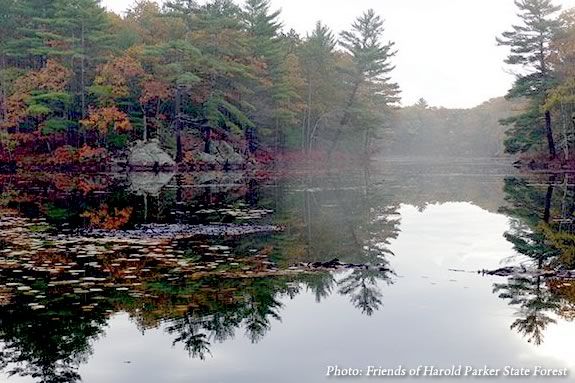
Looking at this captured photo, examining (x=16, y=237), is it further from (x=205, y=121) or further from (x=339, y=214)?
(x=205, y=121)

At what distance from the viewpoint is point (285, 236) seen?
12.7 m

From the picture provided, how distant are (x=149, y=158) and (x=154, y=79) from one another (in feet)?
19.9

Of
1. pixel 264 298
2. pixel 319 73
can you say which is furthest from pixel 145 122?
pixel 264 298

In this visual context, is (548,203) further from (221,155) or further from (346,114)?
(346,114)

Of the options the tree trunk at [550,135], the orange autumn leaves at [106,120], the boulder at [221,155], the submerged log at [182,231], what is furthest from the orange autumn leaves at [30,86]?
the tree trunk at [550,135]

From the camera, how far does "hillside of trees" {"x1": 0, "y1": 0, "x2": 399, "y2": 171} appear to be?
37781mm

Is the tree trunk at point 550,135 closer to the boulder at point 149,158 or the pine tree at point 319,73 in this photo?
the pine tree at point 319,73

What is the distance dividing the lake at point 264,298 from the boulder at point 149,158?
2298cm

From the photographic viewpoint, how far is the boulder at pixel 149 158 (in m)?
38.6

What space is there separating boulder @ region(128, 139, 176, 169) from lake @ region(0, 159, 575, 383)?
75.4ft

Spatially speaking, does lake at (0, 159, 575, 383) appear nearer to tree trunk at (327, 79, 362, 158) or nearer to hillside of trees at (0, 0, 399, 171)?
hillside of trees at (0, 0, 399, 171)

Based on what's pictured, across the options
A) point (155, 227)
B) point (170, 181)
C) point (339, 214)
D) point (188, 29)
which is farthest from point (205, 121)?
point (155, 227)

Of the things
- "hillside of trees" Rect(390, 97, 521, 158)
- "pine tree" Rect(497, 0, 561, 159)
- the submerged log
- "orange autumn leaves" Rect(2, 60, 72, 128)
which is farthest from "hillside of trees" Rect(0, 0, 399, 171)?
"hillside of trees" Rect(390, 97, 521, 158)

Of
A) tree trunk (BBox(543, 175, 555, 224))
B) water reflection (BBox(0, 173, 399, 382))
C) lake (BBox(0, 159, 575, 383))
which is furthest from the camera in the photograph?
tree trunk (BBox(543, 175, 555, 224))
